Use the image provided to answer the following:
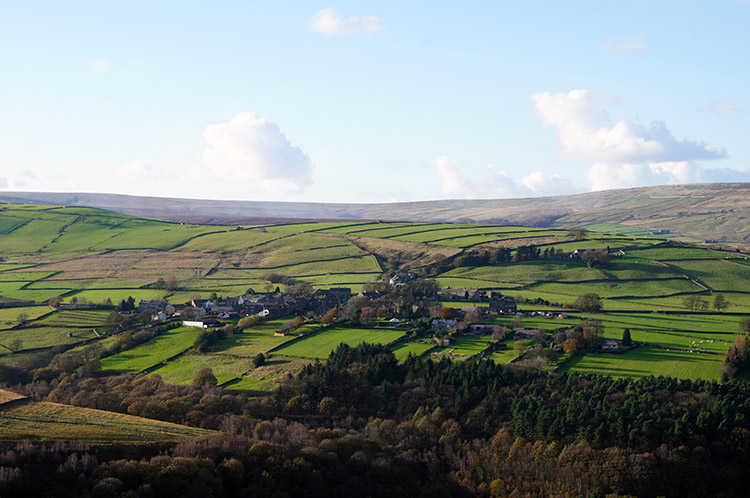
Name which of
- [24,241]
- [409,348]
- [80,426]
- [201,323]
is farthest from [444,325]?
[24,241]

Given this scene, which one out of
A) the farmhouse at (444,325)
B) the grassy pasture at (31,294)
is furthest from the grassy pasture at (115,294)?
the farmhouse at (444,325)

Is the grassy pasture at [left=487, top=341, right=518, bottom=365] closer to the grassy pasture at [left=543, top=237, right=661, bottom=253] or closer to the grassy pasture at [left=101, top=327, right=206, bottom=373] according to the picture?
the grassy pasture at [left=101, top=327, right=206, bottom=373]

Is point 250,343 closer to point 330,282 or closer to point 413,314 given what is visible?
point 413,314

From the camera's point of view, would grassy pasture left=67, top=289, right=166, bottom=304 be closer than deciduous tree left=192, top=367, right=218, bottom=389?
No

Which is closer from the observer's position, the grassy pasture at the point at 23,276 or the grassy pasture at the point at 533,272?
the grassy pasture at the point at 533,272

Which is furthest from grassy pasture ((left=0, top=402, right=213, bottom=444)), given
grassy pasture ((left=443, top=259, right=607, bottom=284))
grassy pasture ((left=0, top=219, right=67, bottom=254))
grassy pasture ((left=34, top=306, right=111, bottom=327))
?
grassy pasture ((left=0, top=219, right=67, bottom=254))

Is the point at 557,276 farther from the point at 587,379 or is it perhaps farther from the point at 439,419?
the point at 439,419

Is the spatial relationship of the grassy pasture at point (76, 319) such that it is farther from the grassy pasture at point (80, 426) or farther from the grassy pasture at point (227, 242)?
the grassy pasture at point (227, 242)
